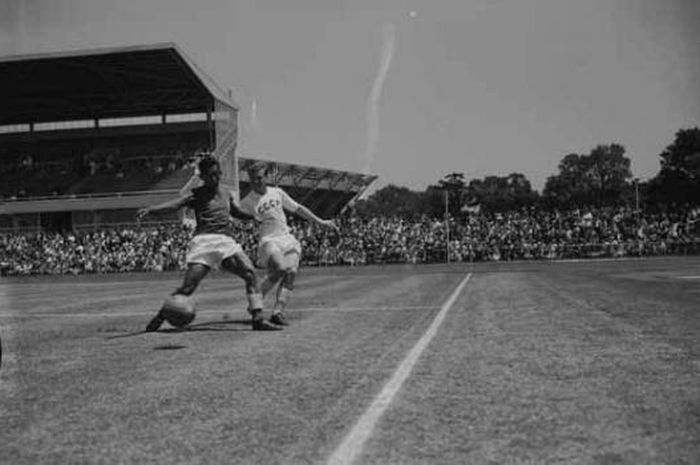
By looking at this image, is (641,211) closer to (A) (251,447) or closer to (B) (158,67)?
(B) (158,67)

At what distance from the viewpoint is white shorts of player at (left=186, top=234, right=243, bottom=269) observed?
382 inches

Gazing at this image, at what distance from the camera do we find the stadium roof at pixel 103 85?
55250 mm

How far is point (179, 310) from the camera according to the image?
31.1 ft

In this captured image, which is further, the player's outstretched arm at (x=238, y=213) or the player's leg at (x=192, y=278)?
the player's outstretched arm at (x=238, y=213)

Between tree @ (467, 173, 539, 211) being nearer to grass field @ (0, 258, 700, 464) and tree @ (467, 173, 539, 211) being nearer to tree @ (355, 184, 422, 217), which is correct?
tree @ (355, 184, 422, 217)

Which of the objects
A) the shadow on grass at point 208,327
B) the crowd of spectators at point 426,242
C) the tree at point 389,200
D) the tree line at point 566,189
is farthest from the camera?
the tree at point 389,200

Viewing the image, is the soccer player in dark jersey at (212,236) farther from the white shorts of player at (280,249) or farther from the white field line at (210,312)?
the white field line at (210,312)

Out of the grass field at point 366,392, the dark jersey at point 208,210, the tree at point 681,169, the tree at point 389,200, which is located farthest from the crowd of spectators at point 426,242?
the tree at point 389,200

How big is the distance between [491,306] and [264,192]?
12.9 feet

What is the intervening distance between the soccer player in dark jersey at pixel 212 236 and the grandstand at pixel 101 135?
44.9 meters

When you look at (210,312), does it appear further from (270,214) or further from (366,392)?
(366,392)

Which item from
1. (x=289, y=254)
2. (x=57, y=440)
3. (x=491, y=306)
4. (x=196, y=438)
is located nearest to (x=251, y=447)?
(x=196, y=438)

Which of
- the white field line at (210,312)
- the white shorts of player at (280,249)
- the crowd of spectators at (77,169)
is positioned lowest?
the white field line at (210,312)

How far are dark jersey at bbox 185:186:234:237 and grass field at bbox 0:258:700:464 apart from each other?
120cm
